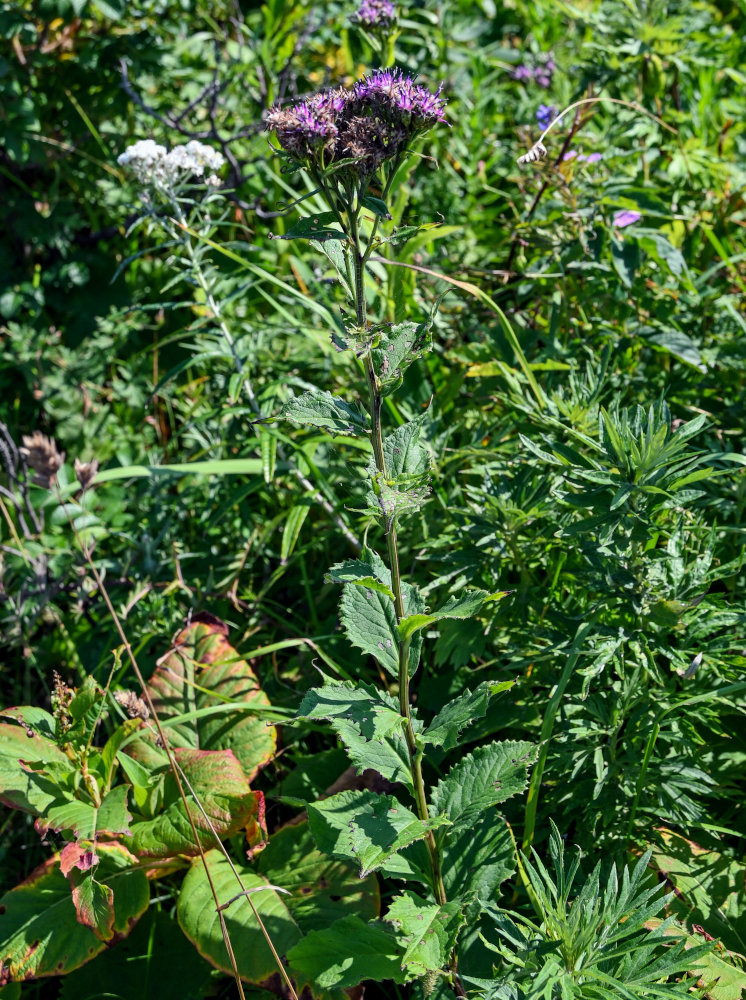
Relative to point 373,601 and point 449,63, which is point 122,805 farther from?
point 449,63

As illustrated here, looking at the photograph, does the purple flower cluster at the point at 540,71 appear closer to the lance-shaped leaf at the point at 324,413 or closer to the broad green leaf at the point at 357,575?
the lance-shaped leaf at the point at 324,413

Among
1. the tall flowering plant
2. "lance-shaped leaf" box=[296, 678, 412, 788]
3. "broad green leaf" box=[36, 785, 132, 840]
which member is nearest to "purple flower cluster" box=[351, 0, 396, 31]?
the tall flowering plant

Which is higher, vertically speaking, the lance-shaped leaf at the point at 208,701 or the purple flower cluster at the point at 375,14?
the purple flower cluster at the point at 375,14

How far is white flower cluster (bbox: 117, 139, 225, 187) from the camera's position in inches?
88.0

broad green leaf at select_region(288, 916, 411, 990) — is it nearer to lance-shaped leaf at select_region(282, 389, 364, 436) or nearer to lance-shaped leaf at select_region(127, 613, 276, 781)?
lance-shaped leaf at select_region(127, 613, 276, 781)

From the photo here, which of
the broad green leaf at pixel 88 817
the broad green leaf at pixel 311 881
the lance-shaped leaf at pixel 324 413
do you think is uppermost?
the lance-shaped leaf at pixel 324 413

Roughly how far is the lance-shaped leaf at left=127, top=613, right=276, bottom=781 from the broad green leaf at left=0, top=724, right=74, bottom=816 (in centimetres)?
20

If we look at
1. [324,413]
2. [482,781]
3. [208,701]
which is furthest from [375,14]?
[482,781]

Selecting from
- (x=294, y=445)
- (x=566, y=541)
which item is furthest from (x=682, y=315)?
(x=294, y=445)

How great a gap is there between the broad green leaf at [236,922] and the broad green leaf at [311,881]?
0.04m

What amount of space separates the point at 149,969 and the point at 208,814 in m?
0.37

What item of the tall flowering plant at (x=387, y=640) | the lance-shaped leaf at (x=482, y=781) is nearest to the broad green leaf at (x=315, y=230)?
the tall flowering plant at (x=387, y=640)

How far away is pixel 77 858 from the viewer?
1676 millimetres

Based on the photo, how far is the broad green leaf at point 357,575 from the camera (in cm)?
127
